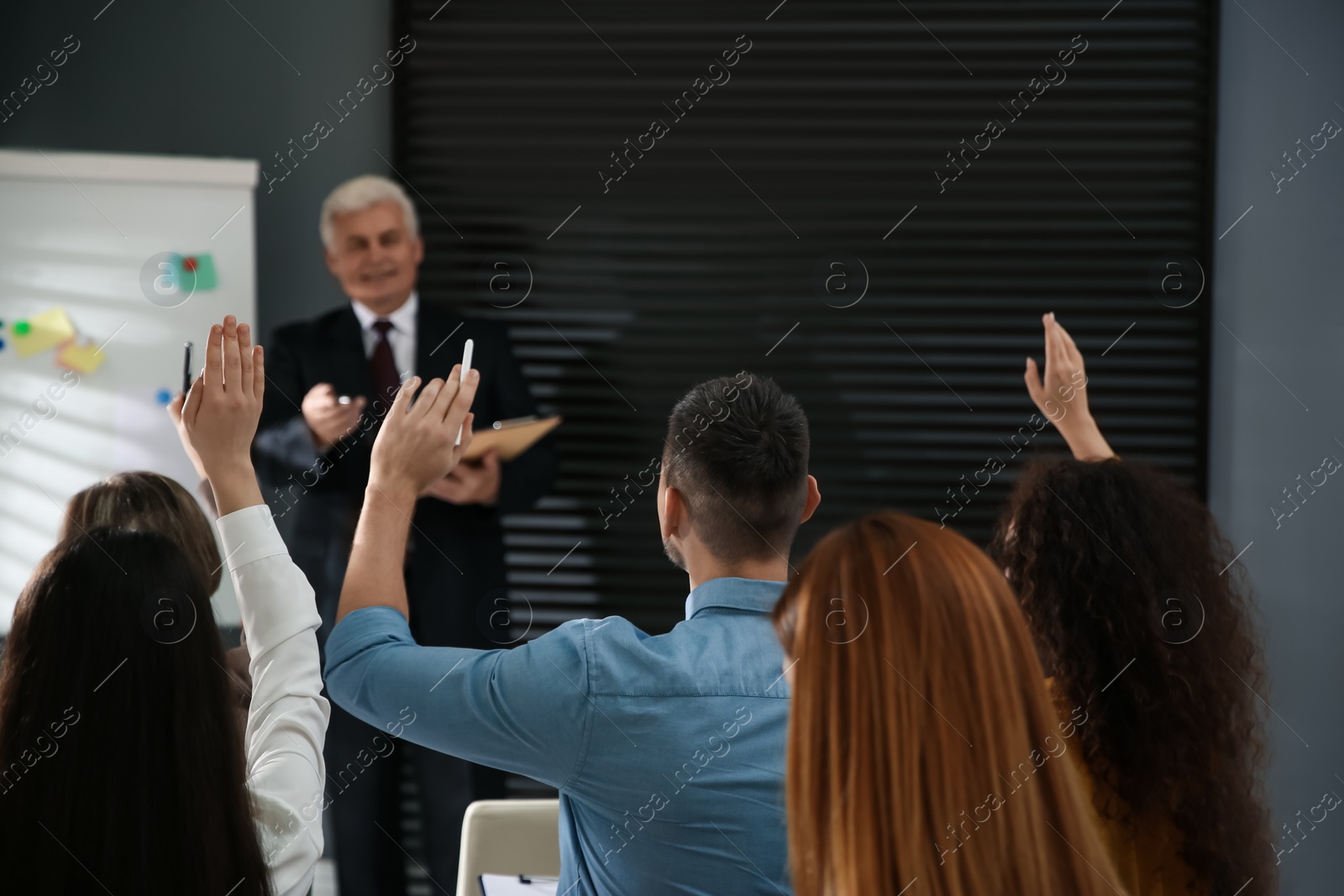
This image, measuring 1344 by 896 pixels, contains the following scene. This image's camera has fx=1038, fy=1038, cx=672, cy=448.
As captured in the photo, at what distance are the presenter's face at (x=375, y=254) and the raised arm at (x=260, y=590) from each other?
1901mm

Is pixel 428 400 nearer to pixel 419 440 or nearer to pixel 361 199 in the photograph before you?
pixel 419 440

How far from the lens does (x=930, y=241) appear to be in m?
3.38

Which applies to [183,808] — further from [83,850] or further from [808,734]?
[808,734]

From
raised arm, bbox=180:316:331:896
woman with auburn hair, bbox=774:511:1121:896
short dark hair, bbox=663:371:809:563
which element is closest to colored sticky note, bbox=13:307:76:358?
raised arm, bbox=180:316:331:896

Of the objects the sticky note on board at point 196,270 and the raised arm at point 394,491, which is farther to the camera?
the sticky note on board at point 196,270

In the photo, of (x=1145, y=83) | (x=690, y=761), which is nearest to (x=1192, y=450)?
(x=1145, y=83)

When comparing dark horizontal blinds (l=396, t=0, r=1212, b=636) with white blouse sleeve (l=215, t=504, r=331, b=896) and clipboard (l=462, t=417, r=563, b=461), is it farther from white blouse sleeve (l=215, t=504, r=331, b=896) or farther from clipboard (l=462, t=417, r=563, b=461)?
white blouse sleeve (l=215, t=504, r=331, b=896)

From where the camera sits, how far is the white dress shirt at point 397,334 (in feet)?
10.2

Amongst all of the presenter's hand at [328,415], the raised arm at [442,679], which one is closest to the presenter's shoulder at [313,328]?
the presenter's hand at [328,415]

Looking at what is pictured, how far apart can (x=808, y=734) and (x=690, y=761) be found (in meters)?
0.39

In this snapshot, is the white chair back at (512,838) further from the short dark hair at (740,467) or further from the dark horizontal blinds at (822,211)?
the dark horizontal blinds at (822,211)

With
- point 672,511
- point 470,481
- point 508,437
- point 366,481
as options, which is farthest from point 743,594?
point 366,481

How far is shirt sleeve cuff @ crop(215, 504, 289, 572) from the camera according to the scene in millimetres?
1201

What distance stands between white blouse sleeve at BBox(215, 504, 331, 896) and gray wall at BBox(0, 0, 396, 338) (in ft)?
8.02
